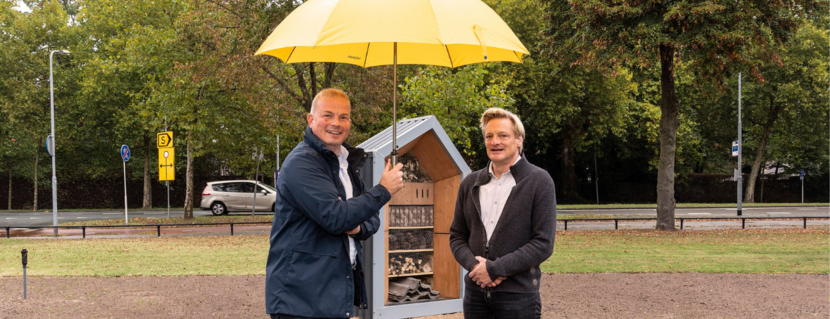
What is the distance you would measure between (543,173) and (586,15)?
12994 mm

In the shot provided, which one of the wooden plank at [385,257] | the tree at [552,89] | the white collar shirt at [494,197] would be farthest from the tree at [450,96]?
the white collar shirt at [494,197]

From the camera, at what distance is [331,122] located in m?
2.82

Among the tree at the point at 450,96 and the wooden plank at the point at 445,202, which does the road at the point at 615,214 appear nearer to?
the tree at the point at 450,96

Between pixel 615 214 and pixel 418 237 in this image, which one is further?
pixel 615 214

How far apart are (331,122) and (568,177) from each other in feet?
110

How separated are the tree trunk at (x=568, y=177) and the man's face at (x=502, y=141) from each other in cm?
3201

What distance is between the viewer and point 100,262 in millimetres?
11586

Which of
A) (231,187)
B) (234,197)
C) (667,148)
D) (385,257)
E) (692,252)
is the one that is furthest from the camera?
(231,187)

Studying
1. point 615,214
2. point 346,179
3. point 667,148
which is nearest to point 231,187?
point 615,214

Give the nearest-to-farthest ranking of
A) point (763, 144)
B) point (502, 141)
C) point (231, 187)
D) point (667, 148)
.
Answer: point (502, 141)
point (667, 148)
point (231, 187)
point (763, 144)

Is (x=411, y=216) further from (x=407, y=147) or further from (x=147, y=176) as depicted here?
(x=147, y=176)

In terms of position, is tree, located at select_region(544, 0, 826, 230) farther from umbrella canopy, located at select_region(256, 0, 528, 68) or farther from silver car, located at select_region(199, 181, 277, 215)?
silver car, located at select_region(199, 181, 277, 215)

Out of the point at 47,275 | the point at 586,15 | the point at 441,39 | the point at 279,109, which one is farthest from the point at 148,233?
the point at 441,39

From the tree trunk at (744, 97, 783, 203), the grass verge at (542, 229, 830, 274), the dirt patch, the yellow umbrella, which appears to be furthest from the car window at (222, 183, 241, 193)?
the tree trunk at (744, 97, 783, 203)
